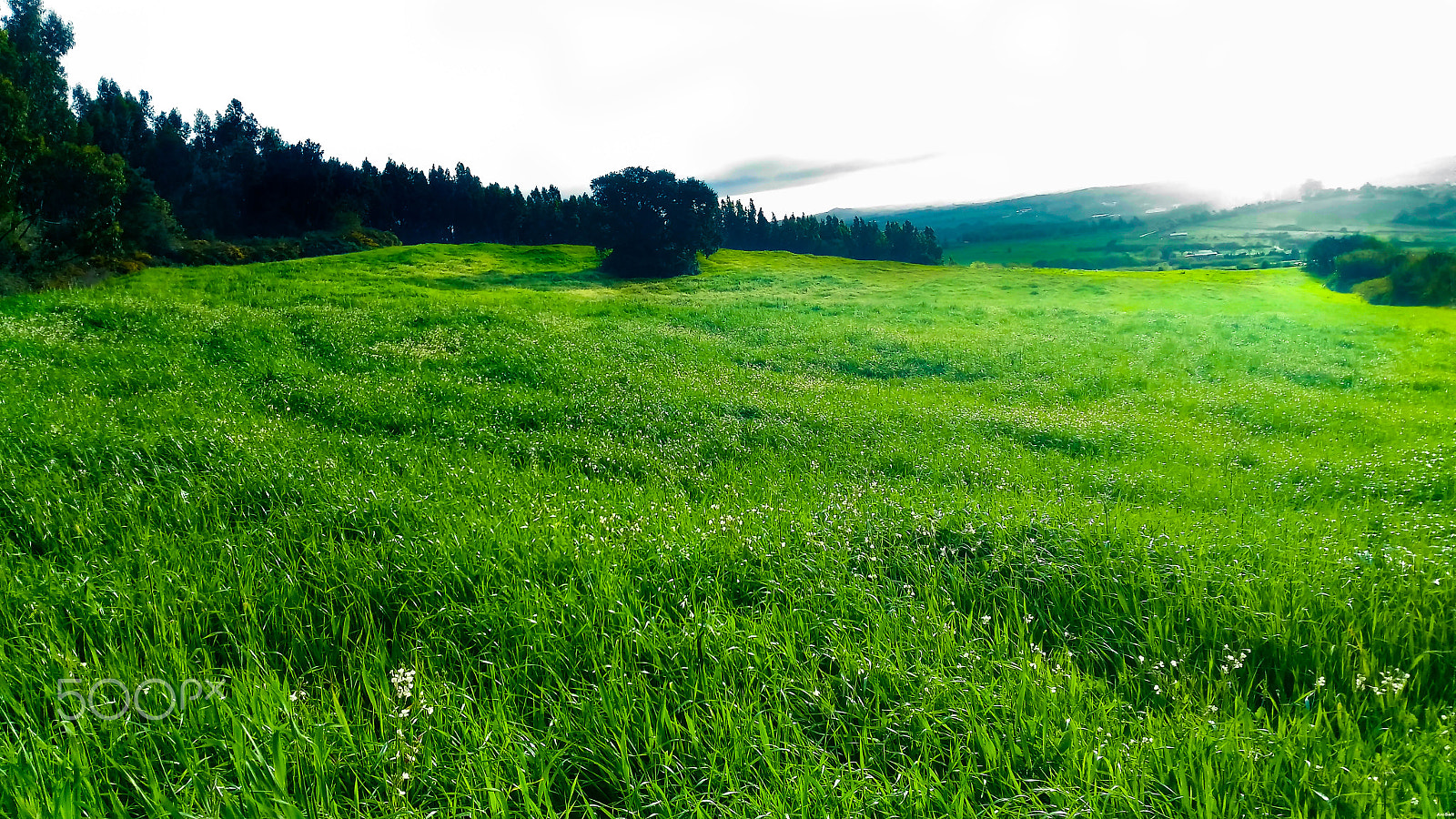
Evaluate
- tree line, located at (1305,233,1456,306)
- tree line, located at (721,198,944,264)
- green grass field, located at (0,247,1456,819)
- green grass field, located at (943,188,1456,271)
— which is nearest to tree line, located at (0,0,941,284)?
tree line, located at (721,198,944,264)

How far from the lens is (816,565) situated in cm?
489

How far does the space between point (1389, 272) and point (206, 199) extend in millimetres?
107105

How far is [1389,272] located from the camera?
2072 cm

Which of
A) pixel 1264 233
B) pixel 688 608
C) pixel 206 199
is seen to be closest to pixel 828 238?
pixel 1264 233

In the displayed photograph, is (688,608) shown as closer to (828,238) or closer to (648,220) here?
(648,220)

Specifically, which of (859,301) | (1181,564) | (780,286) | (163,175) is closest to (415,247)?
(780,286)

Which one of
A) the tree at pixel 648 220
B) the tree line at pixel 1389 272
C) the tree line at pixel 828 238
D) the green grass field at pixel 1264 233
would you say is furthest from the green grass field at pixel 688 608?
the tree line at pixel 828 238

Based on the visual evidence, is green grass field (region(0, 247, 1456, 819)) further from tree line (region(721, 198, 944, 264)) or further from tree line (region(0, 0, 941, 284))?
tree line (region(721, 198, 944, 264))

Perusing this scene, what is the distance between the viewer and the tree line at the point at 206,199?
88.9 feet

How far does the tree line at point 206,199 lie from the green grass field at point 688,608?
2463 centimetres

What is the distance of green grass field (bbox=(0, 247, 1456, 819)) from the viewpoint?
Result: 9.23ft

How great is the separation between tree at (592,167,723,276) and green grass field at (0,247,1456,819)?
134ft

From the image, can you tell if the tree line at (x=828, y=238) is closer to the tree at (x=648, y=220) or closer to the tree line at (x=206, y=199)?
the tree line at (x=206, y=199)

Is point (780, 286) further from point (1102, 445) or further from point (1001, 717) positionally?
point (1001, 717)
